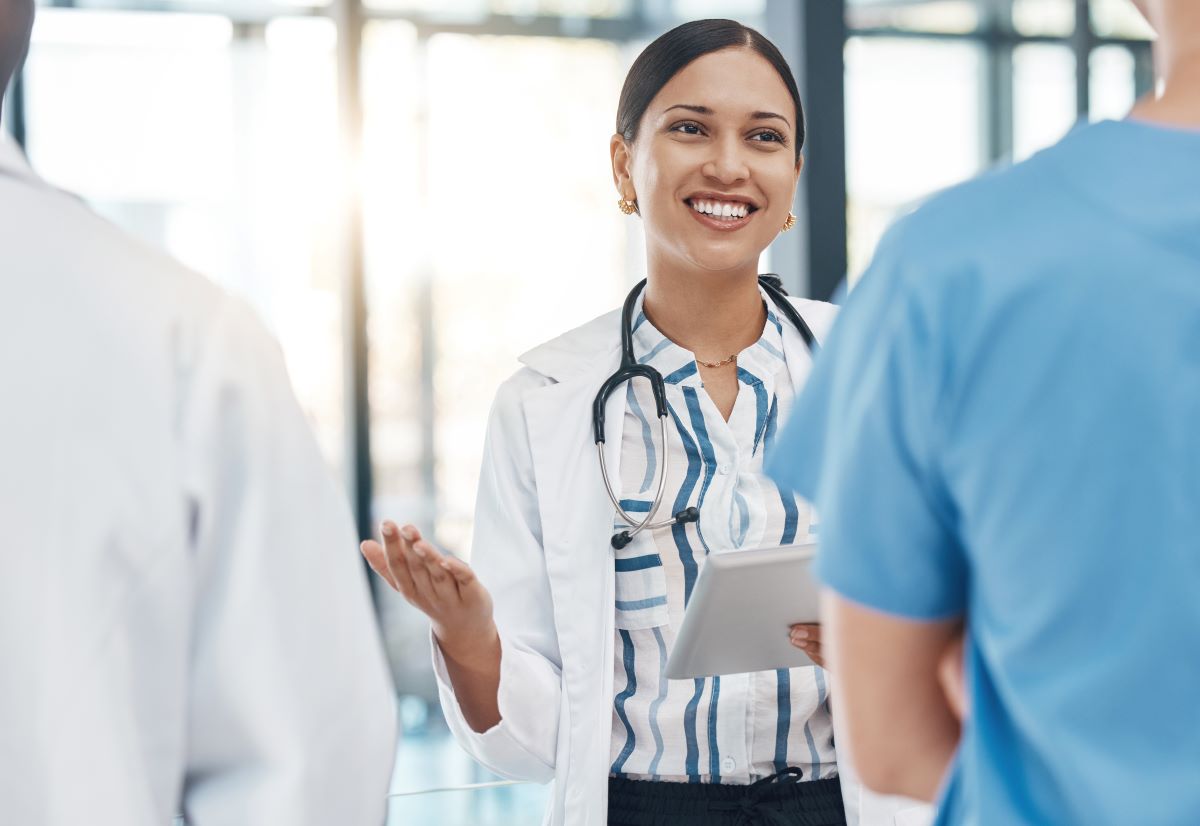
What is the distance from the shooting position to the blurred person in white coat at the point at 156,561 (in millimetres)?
718

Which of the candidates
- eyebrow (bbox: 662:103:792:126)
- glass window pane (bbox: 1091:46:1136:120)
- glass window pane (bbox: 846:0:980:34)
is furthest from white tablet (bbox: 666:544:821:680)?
glass window pane (bbox: 1091:46:1136:120)

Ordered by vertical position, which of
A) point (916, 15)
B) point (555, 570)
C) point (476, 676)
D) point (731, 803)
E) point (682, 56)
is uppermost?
point (916, 15)

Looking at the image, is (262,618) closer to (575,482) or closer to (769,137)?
(575,482)

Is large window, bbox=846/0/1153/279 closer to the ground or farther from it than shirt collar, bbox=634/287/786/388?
farther from it

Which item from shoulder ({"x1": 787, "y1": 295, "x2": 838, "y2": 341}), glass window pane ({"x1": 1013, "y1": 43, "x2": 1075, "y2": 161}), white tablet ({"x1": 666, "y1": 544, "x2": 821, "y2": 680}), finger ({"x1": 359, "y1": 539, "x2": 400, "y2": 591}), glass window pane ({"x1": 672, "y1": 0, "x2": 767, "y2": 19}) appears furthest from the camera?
glass window pane ({"x1": 1013, "y1": 43, "x2": 1075, "y2": 161})

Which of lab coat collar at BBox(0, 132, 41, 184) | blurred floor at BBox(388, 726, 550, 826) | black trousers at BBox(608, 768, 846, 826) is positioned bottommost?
blurred floor at BBox(388, 726, 550, 826)

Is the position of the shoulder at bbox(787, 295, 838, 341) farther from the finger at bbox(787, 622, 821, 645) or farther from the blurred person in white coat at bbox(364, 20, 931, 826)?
the finger at bbox(787, 622, 821, 645)

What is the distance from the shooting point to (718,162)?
152cm

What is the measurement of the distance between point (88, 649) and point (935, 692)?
487 millimetres

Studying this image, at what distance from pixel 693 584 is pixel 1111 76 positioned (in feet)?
17.4

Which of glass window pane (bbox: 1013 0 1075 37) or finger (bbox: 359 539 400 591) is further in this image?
glass window pane (bbox: 1013 0 1075 37)

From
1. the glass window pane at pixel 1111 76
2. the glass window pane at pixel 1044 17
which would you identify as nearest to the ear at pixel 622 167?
the glass window pane at pixel 1044 17

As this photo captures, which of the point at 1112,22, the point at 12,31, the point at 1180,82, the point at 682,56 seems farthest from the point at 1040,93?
the point at 12,31

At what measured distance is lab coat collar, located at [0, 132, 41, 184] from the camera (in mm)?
747
